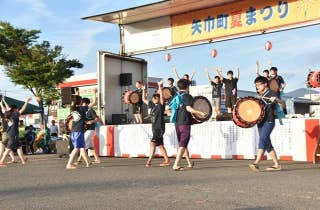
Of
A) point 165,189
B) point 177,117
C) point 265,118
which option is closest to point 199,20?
point 177,117

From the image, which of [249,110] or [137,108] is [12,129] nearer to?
[137,108]

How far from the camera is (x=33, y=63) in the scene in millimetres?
34219

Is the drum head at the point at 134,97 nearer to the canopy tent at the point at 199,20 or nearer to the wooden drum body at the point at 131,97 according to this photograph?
the wooden drum body at the point at 131,97

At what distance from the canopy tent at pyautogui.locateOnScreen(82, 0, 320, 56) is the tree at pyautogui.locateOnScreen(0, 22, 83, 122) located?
734 inches

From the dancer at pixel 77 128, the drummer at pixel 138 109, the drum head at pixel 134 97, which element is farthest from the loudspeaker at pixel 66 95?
the dancer at pixel 77 128

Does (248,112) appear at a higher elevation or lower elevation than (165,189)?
higher

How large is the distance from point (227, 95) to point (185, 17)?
298 centimetres

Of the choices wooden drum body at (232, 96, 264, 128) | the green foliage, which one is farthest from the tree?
wooden drum body at (232, 96, 264, 128)

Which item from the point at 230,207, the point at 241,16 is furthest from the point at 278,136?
the point at 230,207

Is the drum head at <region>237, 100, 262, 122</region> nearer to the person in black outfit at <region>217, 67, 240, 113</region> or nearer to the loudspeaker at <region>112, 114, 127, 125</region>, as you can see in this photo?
the person in black outfit at <region>217, 67, 240, 113</region>

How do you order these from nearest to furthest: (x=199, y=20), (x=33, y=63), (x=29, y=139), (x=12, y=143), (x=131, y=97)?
(x=12, y=143)
(x=199, y=20)
(x=131, y=97)
(x=29, y=139)
(x=33, y=63)

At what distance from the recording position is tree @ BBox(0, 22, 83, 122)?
34500 millimetres

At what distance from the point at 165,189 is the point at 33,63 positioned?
28937 millimetres

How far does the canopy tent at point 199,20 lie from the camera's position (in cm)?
1348
